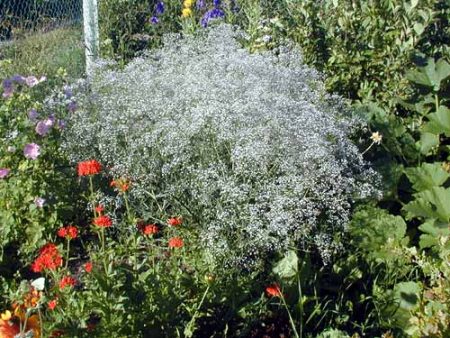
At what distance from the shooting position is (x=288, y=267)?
9.86 ft

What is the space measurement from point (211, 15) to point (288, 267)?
364cm

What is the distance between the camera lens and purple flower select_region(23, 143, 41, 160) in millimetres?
3627

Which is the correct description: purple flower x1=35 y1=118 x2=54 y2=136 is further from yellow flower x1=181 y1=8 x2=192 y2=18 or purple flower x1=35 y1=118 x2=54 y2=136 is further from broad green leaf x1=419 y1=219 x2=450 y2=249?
yellow flower x1=181 y1=8 x2=192 y2=18

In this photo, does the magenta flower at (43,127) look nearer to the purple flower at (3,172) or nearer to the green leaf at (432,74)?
the purple flower at (3,172)

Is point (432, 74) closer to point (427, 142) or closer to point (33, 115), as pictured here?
point (427, 142)

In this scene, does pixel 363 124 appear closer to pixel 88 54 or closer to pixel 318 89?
pixel 318 89

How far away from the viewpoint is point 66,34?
23.1 ft

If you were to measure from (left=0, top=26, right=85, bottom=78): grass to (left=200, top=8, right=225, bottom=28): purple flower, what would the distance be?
1.13 metres

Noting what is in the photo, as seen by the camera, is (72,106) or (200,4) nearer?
(72,106)

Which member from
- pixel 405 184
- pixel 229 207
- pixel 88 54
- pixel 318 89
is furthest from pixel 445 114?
pixel 88 54

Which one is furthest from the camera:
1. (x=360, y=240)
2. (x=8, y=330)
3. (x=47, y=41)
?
(x=47, y=41)

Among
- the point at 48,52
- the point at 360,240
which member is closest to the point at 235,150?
the point at 360,240

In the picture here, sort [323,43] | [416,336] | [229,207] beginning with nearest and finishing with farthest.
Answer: [416,336]
[229,207]
[323,43]

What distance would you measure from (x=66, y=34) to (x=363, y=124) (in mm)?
4191
